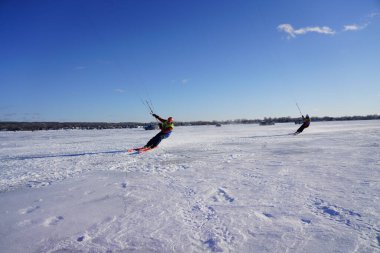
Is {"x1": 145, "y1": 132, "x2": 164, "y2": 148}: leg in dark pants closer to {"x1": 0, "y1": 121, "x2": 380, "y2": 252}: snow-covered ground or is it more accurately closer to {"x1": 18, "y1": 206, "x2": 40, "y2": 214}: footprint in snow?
{"x1": 0, "y1": 121, "x2": 380, "y2": 252}: snow-covered ground

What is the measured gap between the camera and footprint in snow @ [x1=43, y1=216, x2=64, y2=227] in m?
3.35

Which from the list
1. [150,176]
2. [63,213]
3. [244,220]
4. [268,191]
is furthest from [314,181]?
[63,213]

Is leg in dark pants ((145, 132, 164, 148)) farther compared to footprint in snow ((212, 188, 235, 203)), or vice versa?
leg in dark pants ((145, 132, 164, 148))

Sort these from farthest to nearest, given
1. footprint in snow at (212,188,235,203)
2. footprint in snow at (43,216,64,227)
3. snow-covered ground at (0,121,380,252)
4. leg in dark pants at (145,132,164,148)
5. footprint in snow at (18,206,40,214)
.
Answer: leg in dark pants at (145,132,164,148) → footprint in snow at (212,188,235,203) → footprint in snow at (18,206,40,214) → footprint in snow at (43,216,64,227) → snow-covered ground at (0,121,380,252)

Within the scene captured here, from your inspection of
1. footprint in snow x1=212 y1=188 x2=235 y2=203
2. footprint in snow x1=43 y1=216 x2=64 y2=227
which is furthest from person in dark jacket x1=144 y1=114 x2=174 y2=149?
footprint in snow x1=43 y1=216 x2=64 y2=227

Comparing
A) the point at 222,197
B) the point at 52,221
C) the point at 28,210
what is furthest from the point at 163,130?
the point at 52,221

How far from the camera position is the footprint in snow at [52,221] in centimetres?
→ 335

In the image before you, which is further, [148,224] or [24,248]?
[148,224]

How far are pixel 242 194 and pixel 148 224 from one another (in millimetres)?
1765

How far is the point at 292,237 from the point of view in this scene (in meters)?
2.86

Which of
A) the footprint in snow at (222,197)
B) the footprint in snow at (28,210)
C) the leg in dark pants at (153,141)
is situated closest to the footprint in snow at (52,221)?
the footprint in snow at (28,210)

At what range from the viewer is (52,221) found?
3.45 meters

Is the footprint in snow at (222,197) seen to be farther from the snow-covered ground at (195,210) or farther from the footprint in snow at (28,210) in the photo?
the footprint in snow at (28,210)

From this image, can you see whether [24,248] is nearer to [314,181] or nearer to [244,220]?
[244,220]
